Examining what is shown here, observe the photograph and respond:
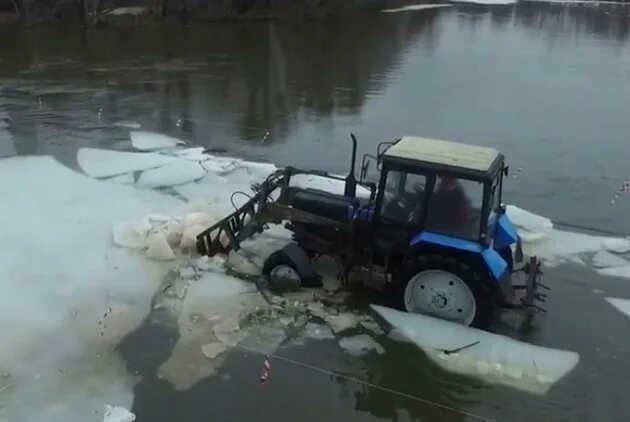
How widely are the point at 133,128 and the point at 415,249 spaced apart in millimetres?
8873

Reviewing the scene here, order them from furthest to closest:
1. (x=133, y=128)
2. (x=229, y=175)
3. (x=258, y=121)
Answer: (x=258, y=121) < (x=133, y=128) < (x=229, y=175)

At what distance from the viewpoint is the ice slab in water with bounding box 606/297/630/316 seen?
771 cm

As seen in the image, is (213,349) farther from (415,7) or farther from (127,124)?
(415,7)

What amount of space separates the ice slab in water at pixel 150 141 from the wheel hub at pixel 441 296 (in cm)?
723

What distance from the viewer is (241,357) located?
6.64 metres

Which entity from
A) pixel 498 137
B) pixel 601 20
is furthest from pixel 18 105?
pixel 601 20

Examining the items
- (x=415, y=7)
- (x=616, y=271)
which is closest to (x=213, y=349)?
(x=616, y=271)

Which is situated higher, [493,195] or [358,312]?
[493,195]

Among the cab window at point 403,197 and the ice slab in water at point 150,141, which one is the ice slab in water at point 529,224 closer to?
the cab window at point 403,197

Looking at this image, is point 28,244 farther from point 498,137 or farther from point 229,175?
point 498,137

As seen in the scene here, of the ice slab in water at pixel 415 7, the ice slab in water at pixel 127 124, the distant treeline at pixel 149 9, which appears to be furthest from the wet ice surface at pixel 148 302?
the ice slab in water at pixel 415 7

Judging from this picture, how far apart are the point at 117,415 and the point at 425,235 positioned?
3244 mm

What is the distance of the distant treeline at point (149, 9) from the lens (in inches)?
1161

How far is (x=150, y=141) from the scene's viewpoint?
13477 millimetres
